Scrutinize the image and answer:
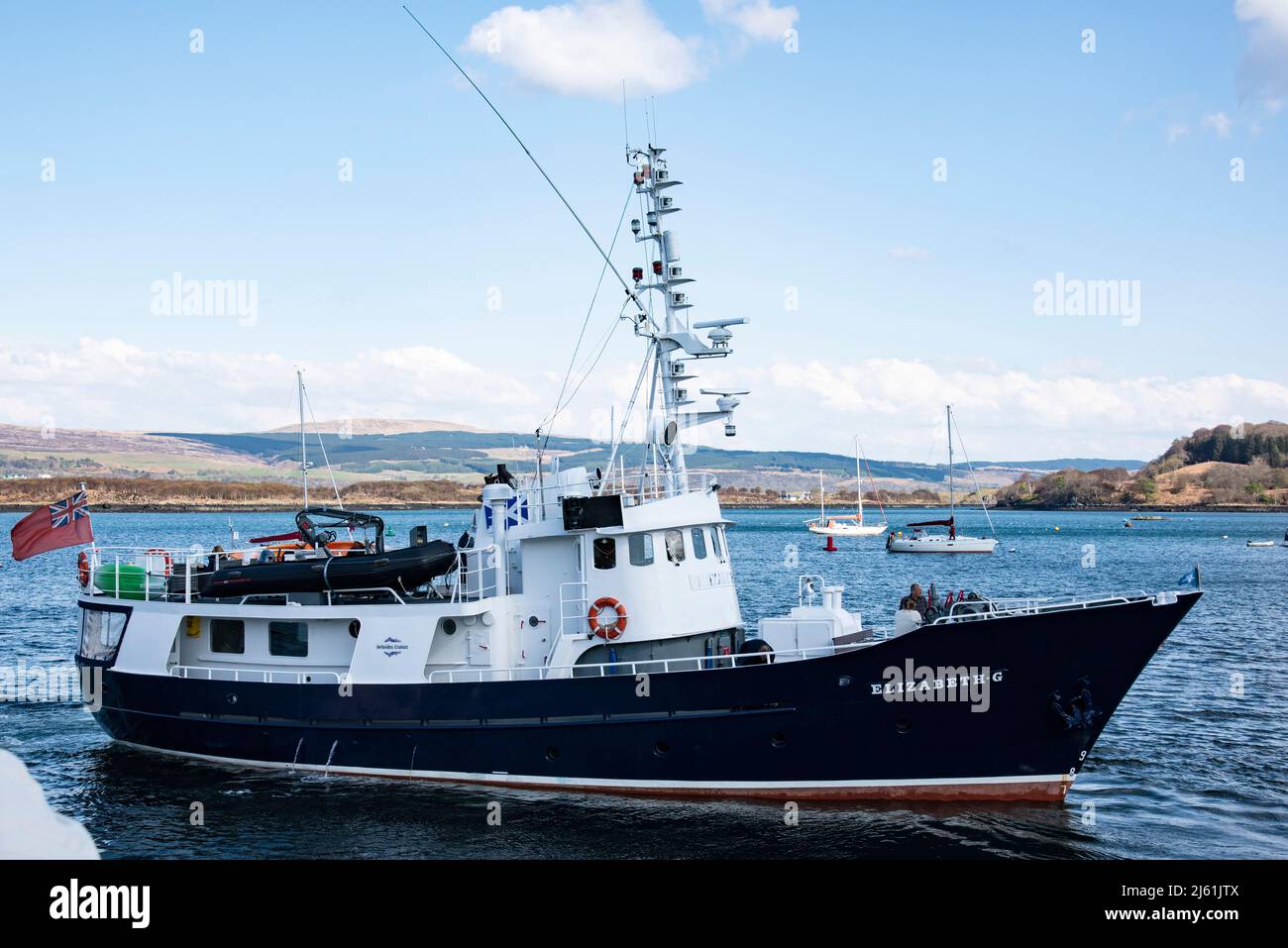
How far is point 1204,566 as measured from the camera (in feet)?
209

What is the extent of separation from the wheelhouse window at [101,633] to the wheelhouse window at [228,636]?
1946 millimetres

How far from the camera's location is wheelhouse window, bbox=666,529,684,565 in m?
17.0

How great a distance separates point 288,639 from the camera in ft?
59.5

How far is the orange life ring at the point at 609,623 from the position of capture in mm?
16562

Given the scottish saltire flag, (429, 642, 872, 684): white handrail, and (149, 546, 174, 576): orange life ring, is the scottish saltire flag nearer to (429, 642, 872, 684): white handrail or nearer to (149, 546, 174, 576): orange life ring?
(429, 642, 872, 684): white handrail

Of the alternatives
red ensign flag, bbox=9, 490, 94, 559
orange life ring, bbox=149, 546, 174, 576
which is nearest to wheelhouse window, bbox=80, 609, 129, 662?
orange life ring, bbox=149, 546, 174, 576

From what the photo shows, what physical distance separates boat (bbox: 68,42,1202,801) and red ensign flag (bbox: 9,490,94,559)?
1.07 m

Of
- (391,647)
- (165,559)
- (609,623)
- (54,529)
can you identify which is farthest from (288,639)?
(609,623)

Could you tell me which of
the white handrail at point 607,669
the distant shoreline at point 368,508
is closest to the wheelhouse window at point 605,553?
the white handrail at point 607,669

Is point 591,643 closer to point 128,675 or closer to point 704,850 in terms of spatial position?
point 704,850

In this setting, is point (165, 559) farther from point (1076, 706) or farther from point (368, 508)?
point (368, 508)
